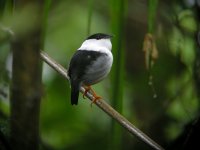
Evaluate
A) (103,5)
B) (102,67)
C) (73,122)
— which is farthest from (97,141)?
(102,67)

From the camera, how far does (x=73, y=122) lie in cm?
217

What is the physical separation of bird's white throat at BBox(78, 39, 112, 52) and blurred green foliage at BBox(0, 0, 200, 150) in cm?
32

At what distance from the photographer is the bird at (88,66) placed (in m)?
1.37

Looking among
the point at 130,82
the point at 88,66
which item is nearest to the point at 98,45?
the point at 88,66

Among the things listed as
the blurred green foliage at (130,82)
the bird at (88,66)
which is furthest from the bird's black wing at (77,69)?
the blurred green foliage at (130,82)

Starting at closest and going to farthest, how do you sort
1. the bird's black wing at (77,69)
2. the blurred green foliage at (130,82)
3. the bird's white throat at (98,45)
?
the bird's black wing at (77,69), the bird's white throat at (98,45), the blurred green foliage at (130,82)

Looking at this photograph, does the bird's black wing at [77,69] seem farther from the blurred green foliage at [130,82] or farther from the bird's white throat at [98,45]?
the blurred green foliage at [130,82]

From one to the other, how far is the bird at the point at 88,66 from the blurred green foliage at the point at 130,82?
363mm

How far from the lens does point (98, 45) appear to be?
163 centimetres

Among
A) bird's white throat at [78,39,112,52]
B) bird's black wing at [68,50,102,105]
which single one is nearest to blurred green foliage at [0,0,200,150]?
bird's white throat at [78,39,112,52]

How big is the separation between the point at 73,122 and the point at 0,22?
1.21 meters

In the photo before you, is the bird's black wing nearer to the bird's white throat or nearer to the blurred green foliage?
the bird's white throat

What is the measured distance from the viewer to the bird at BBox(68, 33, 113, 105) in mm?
1373

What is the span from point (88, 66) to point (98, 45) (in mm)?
186
